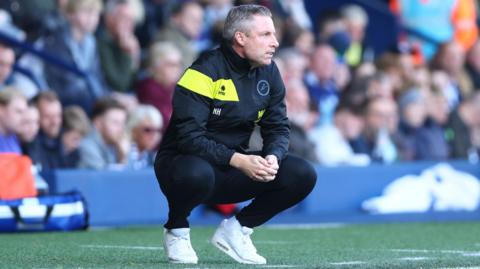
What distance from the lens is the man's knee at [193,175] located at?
22.6 ft

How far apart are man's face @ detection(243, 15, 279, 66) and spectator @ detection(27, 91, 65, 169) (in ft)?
14.3

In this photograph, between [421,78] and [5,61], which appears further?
[421,78]

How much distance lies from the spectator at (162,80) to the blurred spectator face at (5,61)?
1.67 meters

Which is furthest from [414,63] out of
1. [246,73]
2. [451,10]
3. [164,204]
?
[246,73]

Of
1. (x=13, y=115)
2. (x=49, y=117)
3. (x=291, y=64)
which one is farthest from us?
(x=291, y=64)

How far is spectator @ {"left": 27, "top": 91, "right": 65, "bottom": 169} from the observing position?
439 inches

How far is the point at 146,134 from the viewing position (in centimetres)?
1206

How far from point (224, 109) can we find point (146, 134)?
503 cm

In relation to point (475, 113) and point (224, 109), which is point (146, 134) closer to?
point (224, 109)

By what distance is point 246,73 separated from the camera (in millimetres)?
7211

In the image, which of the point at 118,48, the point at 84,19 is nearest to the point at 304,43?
the point at 118,48

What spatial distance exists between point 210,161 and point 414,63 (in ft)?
32.2

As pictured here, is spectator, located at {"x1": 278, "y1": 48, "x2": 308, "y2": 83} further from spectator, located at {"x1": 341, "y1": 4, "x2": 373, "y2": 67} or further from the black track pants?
the black track pants

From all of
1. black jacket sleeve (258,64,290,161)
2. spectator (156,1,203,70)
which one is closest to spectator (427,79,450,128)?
spectator (156,1,203,70)
